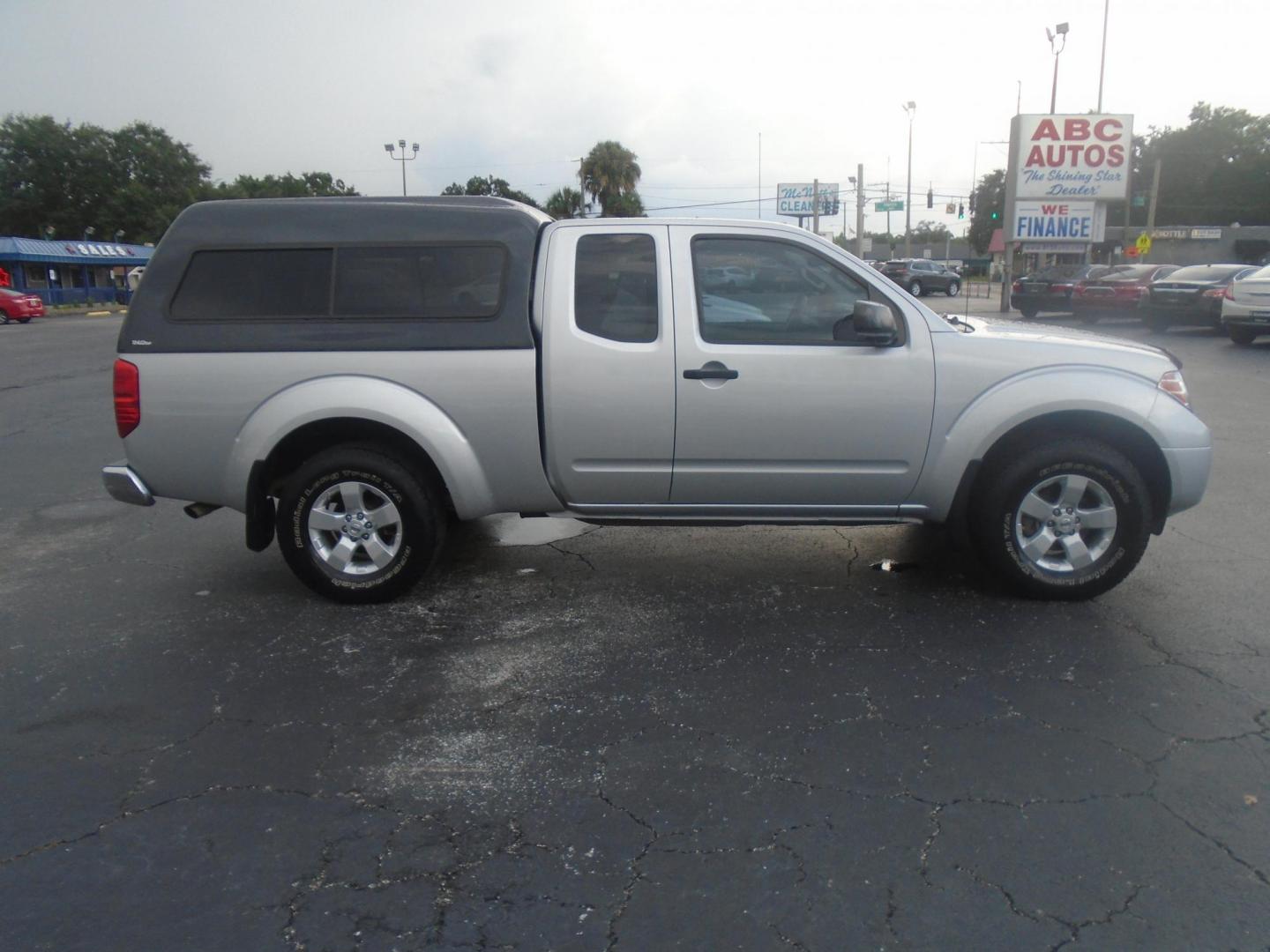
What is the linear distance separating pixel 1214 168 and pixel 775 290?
81691 millimetres

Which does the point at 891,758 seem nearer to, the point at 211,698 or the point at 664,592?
the point at 664,592

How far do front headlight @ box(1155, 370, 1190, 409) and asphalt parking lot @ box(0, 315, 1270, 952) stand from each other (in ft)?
3.41

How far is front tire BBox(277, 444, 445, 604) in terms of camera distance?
199 inches

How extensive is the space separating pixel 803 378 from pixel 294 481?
261 centimetres

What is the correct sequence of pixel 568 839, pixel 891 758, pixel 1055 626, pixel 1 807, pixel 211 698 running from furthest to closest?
pixel 1055 626
pixel 211 698
pixel 891 758
pixel 1 807
pixel 568 839

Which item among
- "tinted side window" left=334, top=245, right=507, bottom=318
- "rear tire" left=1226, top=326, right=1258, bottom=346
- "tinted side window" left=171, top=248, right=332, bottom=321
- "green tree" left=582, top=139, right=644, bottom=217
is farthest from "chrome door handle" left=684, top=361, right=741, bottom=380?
"green tree" left=582, top=139, right=644, bottom=217

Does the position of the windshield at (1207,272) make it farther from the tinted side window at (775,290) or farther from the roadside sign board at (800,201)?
the roadside sign board at (800,201)

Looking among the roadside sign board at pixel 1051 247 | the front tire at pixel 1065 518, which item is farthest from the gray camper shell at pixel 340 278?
the roadside sign board at pixel 1051 247

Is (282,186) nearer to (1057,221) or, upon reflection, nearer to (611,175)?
(611,175)

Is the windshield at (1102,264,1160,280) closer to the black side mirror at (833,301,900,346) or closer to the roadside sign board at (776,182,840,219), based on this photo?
the black side mirror at (833,301,900,346)

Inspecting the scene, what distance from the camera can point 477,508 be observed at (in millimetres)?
5125

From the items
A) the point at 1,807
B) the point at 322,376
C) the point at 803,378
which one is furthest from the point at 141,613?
the point at 803,378

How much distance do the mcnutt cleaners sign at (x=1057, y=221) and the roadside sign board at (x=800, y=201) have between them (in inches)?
2354

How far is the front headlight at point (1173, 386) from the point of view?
5.03 metres
